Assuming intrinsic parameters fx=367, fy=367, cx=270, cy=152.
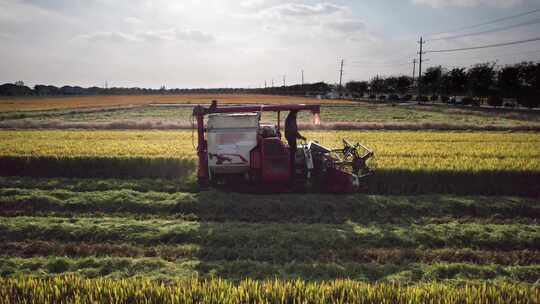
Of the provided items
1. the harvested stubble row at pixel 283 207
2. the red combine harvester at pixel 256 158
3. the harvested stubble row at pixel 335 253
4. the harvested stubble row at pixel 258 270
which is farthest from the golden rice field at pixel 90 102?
the harvested stubble row at pixel 258 270

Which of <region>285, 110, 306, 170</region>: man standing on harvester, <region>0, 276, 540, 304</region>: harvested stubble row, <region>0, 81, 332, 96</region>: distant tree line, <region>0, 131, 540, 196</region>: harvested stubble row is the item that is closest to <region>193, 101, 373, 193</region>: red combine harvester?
<region>285, 110, 306, 170</region>: man standing on harvester

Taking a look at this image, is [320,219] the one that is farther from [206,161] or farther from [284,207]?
[206,161]

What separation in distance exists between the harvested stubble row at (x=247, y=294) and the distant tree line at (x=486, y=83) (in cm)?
5468

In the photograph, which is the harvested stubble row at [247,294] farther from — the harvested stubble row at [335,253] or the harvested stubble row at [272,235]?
the harvested stubble row at [272,235]

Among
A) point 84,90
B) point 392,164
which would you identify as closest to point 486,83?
point 392,164

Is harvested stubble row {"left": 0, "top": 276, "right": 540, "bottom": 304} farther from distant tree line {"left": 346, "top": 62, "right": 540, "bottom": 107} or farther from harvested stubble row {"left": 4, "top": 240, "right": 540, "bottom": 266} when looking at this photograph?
distant tree line {"left": 346, "top": 62, "right": 540, "bottom": 107}

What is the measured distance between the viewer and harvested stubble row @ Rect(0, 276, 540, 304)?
429cm

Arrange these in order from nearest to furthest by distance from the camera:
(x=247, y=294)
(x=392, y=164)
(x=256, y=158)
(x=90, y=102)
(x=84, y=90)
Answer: (x=247, y=294) < (x=256, y=158) < (x=392, y=164) < (x=90, y=102) < (x=84, y=90)

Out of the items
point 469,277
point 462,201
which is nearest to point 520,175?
point 462,201

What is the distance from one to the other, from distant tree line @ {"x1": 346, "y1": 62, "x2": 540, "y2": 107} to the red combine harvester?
1995 inches

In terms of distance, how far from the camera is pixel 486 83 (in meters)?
67.0

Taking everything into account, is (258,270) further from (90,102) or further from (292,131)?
(90,102)

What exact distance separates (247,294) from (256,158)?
5.55 meters

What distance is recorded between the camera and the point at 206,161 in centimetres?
1002
